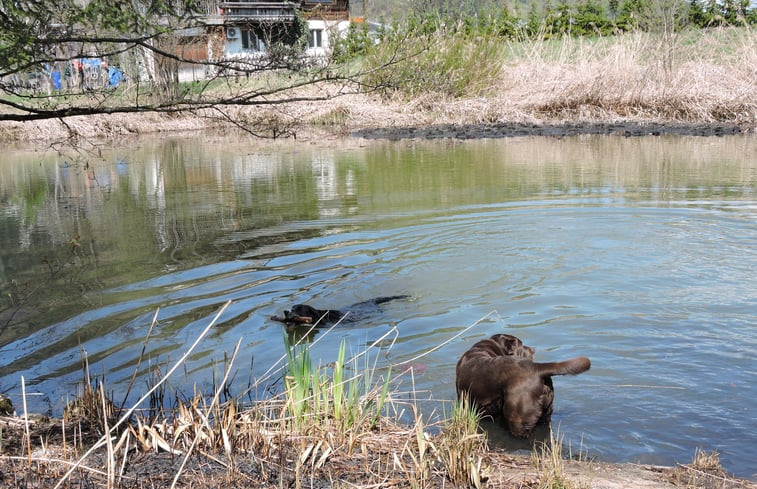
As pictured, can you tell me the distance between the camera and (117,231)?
12727mm

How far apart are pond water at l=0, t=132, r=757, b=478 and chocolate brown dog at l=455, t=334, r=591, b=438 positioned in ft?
1.15

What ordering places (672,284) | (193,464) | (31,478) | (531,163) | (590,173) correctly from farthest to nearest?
(531,163), (590,173), (672,284), (193,464), (31,478)

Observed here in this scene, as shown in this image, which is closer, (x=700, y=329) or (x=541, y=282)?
(x=700, y=329)

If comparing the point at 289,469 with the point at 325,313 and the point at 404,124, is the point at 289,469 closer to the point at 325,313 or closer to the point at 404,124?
the point at 325,313

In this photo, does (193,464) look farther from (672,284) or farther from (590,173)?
(590,173)

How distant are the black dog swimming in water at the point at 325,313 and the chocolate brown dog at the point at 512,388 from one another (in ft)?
6.94

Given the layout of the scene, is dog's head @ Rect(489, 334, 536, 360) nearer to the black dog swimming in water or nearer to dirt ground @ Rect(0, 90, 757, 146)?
the black dog swimming in water

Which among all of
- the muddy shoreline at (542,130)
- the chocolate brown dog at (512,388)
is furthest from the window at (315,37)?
the chocolate brown dog at (512,388)

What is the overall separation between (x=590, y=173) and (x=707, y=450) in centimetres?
1338

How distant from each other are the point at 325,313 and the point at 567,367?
134 inches

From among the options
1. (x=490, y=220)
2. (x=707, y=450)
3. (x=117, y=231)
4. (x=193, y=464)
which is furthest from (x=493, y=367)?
(x=117, y=231)

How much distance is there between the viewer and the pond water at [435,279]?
598 cm

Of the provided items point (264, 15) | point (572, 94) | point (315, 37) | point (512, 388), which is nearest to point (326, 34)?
point (264, 15)

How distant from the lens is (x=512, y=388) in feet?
16.5
